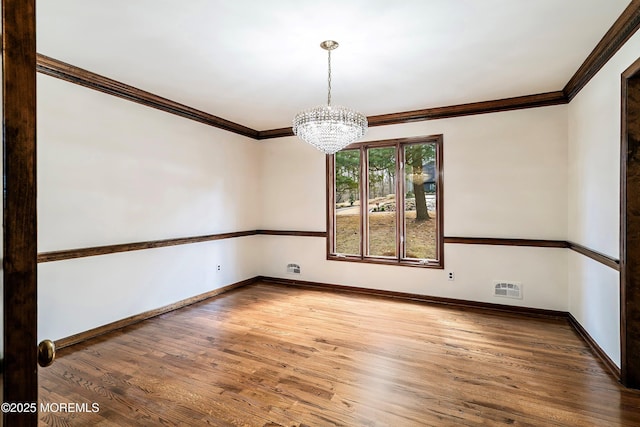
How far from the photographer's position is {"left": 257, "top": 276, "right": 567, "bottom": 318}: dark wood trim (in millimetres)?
3820

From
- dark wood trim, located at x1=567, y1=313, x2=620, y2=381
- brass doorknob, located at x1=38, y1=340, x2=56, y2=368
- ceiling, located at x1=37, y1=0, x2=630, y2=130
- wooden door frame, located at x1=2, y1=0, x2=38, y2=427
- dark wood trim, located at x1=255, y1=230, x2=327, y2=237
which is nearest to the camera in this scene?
wooden door frame, located at x1=2, y1=0, x2=38, y2=427

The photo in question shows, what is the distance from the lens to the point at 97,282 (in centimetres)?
324

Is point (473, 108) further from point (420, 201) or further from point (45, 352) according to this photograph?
point (45, 352)

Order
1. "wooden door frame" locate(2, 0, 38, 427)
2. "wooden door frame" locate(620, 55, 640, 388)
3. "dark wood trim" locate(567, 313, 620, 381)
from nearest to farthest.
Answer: "wooden door frame" locate(2, 0, 38, 427)
"wooden door frame" locate(620, 55, 640, 388)
"dark wood trim" locate(567, 313, 620, 381)

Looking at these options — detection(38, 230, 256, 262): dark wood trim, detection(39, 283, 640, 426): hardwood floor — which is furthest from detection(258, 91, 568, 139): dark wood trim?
detection(38, 230, 256, 262): dark wood trim

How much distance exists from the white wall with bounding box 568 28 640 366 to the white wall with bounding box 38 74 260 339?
4452 millimetres

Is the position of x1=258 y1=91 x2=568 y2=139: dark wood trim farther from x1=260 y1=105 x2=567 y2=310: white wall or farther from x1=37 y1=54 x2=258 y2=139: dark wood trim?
x1=37 y1=54 x2=258 y2=139: dark wood trim

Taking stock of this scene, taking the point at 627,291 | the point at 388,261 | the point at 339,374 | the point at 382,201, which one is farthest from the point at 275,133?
the point at 627,291

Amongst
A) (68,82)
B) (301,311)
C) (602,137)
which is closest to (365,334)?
(301,311)

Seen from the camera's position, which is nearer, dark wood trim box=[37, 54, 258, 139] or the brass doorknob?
the brass doorknob

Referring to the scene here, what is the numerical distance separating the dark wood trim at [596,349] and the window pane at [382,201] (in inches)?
85.0

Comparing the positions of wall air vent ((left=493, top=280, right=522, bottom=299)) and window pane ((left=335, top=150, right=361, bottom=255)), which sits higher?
window pane ((left=335, top=150, right=361, bottom=255))

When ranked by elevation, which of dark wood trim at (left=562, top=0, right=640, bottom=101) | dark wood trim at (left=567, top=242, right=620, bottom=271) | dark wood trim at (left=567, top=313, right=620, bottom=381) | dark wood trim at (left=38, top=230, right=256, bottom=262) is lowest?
dark wood trim at (left=567, top=313, right=620, bottom=381)

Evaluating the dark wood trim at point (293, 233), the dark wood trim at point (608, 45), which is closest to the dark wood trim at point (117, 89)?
the dark wood trim at point (293, 233)
